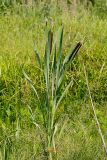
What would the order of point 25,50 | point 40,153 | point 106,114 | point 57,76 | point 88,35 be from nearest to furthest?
point 57,76
point 40,153
point 106,114
point 25,50
point 88,35

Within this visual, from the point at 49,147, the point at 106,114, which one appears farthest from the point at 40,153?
the point at 106,114

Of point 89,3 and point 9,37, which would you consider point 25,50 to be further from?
point 89,3

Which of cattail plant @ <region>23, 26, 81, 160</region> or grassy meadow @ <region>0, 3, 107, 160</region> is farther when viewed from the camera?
grassy meadow @ <region>0, 3, 107, 160</region>

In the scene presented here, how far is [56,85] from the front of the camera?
7.43 feet

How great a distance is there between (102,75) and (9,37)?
4.29 feet

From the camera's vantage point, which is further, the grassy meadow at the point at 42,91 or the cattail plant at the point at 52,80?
the grassy meadow at the point at 42,91

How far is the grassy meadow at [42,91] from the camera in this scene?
288 centimetres

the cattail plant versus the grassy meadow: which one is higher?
the cattail plant

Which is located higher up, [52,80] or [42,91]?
[52,80]

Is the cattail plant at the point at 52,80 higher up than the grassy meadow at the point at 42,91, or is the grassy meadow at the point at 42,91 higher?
the cattail plant at the point at 52,80

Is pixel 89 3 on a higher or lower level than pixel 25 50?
lower

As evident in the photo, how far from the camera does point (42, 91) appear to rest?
155 inches

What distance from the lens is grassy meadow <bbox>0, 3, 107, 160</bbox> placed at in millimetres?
2885

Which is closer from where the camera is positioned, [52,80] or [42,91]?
[52,80]
